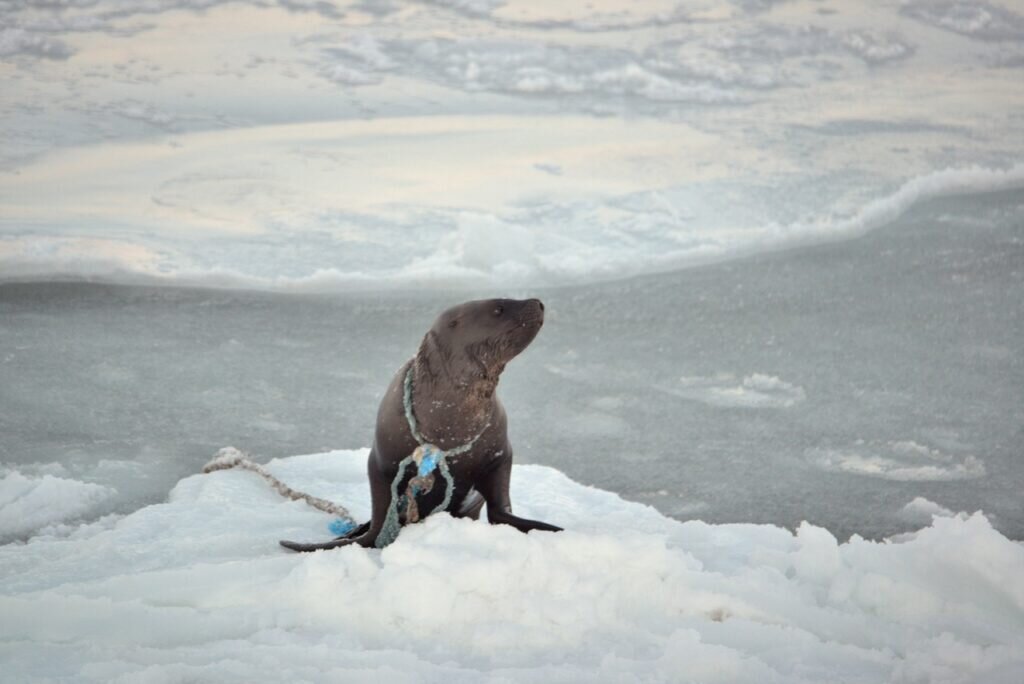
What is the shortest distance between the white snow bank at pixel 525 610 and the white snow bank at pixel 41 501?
1.43 ft

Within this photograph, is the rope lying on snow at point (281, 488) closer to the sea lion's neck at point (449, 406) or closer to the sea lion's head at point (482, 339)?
the sea lion's neck at point (449, 406)

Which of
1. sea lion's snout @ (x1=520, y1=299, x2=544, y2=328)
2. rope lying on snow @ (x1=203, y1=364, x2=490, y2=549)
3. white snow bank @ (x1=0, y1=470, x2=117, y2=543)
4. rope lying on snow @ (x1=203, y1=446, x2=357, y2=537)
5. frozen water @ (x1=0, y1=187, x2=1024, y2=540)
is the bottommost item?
frozen water @ (x1=0, y1=187, x2=1024, y2=540)

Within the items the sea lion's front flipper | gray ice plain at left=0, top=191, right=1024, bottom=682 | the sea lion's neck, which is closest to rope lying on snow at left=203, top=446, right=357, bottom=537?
gray ice plain at left=0, top=191, right=1024, bottom=682

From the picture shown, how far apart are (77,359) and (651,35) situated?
688 centimetres

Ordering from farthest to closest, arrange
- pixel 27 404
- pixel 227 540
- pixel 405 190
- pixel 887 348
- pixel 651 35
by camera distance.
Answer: pixel 651 35 → pixel 405 190 → pixel 887 348 → pixel 27 404 → pixel 227 540

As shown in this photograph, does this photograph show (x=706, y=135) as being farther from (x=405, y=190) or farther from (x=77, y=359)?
(x=77, y=359)

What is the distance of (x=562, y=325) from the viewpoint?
252 inches

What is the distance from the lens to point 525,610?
308 centimetres

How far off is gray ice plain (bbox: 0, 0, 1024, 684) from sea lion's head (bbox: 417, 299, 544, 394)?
399mm

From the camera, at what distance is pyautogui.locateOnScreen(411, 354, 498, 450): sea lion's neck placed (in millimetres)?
3340

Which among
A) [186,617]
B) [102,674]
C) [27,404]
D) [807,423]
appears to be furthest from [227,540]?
[807,423]

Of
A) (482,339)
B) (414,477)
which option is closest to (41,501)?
(414,477)

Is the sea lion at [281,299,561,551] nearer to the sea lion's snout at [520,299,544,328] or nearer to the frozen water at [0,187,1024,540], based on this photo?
the sea lion's snout at [520,299,544,328]

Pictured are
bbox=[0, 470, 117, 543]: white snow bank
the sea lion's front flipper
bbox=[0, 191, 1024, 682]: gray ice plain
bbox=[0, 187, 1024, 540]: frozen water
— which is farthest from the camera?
bbox=[0, 187, 1024, 540]: frozen water
